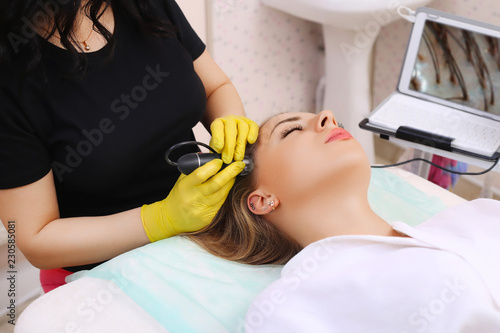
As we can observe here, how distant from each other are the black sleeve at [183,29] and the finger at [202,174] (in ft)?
1.16

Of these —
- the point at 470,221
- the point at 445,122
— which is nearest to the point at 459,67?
the point at 445,122

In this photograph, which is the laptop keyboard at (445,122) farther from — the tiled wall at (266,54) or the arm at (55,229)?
the tiled wall at (266,54)

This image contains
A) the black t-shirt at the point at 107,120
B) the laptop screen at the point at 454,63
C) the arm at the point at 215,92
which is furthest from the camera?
the laptop screen at the point at 454,63

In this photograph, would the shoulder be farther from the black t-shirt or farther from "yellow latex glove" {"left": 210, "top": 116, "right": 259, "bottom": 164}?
the black t-shirt

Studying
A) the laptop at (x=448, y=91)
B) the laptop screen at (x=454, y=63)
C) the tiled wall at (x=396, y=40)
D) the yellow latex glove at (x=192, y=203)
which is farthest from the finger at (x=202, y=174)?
the tiled wall at (x=396, y=40)

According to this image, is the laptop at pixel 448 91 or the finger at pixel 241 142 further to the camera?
the laptop at pixel 448 91

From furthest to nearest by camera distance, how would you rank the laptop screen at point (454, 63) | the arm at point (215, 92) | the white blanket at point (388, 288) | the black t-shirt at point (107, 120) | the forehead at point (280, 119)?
the laptop screen at point (454, 63)
the arm at point (215, 92)
the forehead at point (280, 119)
the black t-shirt at point (107, 120)
the white blanket at point (388, 288)

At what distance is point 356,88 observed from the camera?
7.11 ft

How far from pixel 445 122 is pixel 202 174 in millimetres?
815

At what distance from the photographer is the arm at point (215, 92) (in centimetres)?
122

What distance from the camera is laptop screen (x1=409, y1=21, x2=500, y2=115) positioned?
136 centimetres

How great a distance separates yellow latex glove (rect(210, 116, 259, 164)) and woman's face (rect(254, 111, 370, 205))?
5cm

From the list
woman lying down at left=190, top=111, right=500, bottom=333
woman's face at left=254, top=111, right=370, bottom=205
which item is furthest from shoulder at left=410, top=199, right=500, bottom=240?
woman's face at left=254, top=111, right=370, bottom=205

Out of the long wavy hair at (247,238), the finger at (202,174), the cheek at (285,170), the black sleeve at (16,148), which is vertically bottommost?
the long wavy hair at (247,238)
